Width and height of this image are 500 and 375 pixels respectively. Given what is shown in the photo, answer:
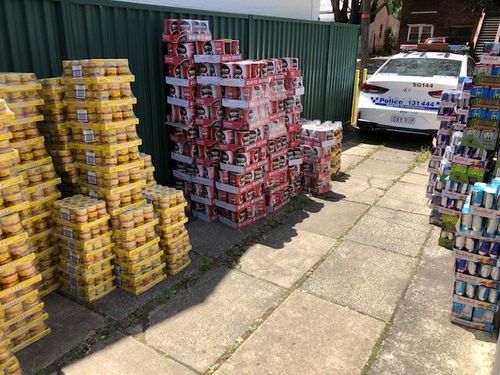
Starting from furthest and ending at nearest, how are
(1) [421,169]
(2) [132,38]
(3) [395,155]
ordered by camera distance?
1. (3) [395,155]
2. (1) [421,169]
3. (2) [132,38]

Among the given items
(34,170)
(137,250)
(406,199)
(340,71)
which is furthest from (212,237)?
(340,71)

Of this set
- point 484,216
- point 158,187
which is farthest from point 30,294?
point 484,216

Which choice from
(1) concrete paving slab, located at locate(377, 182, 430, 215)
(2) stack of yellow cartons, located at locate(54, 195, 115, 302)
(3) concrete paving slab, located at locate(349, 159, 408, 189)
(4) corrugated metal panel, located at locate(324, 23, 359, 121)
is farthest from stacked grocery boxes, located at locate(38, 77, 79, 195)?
(4) corrugated metal panel, located at locate(324, 23, 359, 121)

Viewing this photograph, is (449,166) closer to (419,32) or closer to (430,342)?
(430,342)

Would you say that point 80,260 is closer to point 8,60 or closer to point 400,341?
point 8,60

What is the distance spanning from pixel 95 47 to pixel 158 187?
6.56ft

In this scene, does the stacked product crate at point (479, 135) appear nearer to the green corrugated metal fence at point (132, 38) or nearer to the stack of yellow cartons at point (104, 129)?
the stack of yellow cartons at point (104, 129)

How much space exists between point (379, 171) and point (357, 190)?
54.1 inches

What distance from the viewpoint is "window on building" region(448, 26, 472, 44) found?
3538 cm

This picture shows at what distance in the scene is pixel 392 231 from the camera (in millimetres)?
6133

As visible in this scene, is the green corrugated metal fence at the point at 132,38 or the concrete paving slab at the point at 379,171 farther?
the concrete paving slab at the point at 379,171

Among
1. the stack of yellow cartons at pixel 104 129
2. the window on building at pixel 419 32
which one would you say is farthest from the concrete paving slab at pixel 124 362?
the window on building at pixel 419 32

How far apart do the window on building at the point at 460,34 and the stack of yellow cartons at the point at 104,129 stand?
37264mm

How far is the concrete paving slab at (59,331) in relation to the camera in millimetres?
3619
